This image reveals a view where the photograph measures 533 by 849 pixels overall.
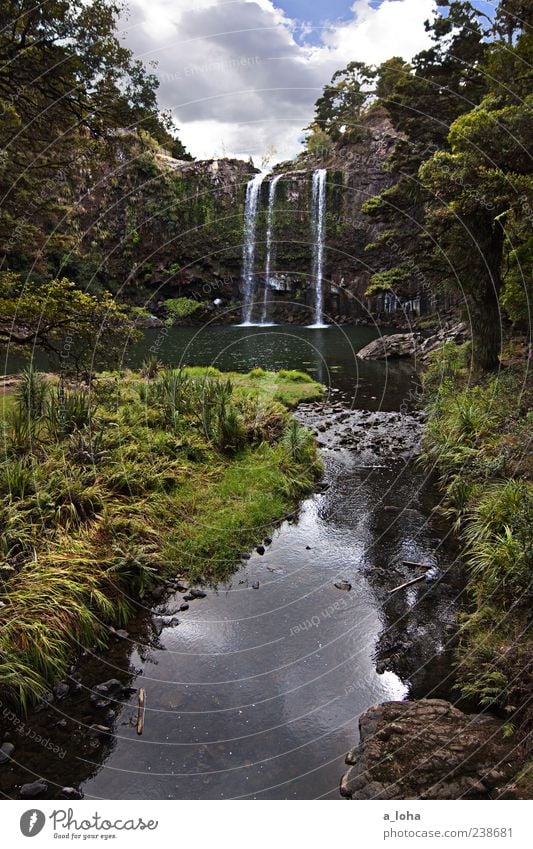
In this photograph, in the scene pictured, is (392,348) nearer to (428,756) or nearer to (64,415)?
(64,415)

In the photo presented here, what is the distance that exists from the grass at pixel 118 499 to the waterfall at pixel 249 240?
31.9 metres

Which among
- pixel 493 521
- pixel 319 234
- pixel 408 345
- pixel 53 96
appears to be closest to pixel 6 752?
pixel 493 521

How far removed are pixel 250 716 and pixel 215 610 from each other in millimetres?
1761

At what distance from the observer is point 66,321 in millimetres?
8898

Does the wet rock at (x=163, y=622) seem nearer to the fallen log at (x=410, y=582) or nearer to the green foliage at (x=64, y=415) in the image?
the fallen log at (x=410, y=582)

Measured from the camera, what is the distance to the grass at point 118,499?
5480 mm

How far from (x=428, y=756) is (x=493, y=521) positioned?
3.77 meters

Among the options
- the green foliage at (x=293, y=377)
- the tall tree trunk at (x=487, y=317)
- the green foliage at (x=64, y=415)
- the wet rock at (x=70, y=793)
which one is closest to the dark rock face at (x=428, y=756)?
the wet rock at (x=70, y=793)


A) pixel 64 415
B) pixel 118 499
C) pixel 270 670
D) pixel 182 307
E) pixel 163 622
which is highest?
pixel 182 307

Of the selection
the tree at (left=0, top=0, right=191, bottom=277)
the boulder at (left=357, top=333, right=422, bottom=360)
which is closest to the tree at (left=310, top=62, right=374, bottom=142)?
the boulder at (left=357, top=333, right=422, bottom=360)

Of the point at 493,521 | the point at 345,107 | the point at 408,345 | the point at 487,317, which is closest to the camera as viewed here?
the point at 493,521

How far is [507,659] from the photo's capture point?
15.8 feet

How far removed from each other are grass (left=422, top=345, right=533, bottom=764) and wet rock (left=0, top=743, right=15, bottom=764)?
407cm

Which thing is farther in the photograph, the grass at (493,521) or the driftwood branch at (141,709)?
the grass at (493,521)
